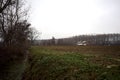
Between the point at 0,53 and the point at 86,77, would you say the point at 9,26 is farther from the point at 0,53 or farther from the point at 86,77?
the point at 86,77

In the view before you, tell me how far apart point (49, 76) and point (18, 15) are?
927 inches

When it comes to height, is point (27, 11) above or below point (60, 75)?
above

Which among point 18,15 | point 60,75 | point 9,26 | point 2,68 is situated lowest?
point 2,68

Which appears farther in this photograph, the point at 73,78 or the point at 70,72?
the point at 70,72

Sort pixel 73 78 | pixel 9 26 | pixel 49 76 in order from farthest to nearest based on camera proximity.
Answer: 1. pixel 9 26
2. pixel 49 76
3. pixel 73 78

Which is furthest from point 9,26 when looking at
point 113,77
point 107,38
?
point 107,38

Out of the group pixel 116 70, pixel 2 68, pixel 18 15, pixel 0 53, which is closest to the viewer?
pixel 116 70

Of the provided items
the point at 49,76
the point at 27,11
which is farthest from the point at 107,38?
the point at 49,76

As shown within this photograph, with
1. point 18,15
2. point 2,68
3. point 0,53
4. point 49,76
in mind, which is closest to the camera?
point 49,76

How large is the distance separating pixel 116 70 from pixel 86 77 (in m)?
1.51

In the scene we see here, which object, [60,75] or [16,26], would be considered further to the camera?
[16,26]

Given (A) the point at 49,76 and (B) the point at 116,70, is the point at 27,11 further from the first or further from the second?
(B) the point at 116,70

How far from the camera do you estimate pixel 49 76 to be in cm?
1096

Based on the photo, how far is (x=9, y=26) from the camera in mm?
29203
